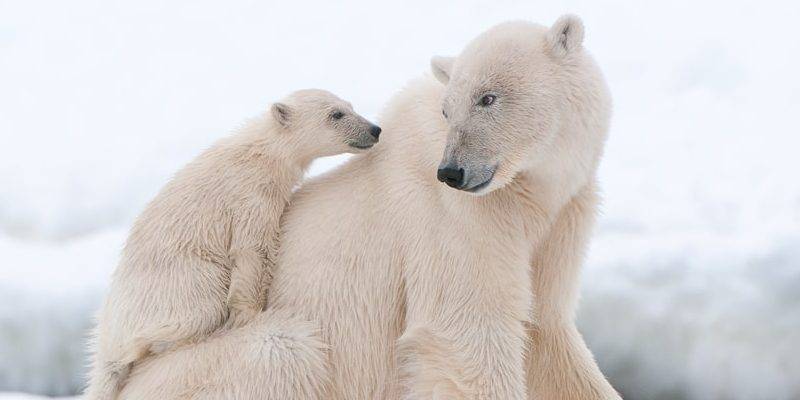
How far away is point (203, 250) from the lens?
2.77 m

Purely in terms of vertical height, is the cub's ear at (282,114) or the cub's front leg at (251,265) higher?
the cub's ear at (282,114)

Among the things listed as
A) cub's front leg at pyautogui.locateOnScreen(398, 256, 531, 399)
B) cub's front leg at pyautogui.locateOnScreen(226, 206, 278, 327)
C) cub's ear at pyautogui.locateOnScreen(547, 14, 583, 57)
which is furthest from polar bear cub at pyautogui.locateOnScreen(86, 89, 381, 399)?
cub's ear at pyautogui.locateOnScreen(547, 14, 583, 57)

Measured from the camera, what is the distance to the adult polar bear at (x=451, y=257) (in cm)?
251

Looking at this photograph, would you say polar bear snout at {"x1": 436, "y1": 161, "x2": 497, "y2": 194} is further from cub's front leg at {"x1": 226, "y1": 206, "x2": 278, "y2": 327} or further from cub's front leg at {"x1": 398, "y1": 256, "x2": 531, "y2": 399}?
cub's front leg at {"x1": 226, "y1": 206, "x2": 278, "y2": 327}

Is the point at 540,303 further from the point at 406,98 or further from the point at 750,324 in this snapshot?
the point at 750,324

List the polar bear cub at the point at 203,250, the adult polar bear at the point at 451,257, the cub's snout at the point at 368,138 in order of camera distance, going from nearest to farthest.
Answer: the adult polar bear at the point at 451,257, the polar bear cub at the point at 203,250, the cub's snout at the point at 368,138

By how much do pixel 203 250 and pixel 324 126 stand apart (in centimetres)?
61

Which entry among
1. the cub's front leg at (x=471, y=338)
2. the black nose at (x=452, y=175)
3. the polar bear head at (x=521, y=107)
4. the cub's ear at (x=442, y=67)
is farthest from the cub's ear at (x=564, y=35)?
the cub's front leg at (x=471, y=338)

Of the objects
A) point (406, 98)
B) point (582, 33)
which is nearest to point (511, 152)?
point (582, 33)

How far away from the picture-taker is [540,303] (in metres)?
2.88

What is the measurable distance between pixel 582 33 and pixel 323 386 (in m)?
1.30

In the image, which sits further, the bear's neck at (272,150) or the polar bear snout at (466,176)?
the bear's neck at (272,150)

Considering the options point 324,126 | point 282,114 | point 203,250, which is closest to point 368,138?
point 324,126

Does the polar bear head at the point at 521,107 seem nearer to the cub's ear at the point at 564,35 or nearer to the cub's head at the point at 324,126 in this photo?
the cub's ear at the point at 564,35
